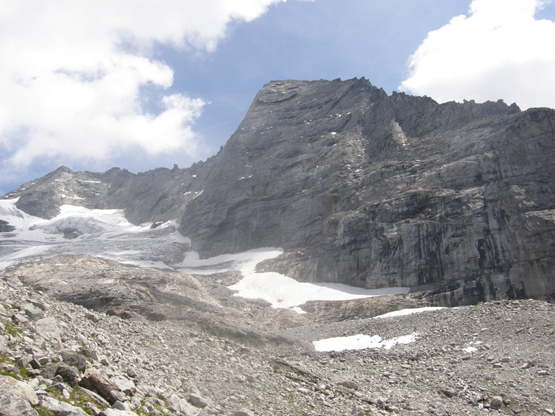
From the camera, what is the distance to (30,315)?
12109mm

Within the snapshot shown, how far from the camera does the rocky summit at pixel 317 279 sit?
42.6 ft

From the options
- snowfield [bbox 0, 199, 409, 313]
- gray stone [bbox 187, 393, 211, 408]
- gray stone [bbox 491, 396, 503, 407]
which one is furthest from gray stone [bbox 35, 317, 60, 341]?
snowfield [bbox 0, 199, 409, 313]

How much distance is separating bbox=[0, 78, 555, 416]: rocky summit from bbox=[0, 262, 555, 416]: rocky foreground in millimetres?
98

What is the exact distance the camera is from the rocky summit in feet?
42.6

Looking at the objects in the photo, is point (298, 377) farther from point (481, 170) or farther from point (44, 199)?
point (44, 199)

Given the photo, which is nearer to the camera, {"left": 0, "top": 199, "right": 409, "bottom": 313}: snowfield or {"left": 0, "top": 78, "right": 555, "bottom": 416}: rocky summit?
{"left": 0, "top": 78, "right": 555, "bottom": 416}: rocky summit

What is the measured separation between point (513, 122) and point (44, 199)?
556ft

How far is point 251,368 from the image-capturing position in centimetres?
1739

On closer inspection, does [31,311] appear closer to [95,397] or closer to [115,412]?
[95,397]

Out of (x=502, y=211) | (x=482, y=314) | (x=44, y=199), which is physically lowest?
(x=482, y=314)

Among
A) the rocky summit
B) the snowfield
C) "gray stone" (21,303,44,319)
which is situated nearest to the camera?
"gray stone" (21,303,44,319)

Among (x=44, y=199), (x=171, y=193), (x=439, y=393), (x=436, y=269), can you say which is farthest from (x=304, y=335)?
(x=44, y=199)

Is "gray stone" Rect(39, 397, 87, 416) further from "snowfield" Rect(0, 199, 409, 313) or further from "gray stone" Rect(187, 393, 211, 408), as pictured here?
"snowfield" Rect(0, 199, 409, 313)

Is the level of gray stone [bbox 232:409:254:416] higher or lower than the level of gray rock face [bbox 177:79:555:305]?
lower
